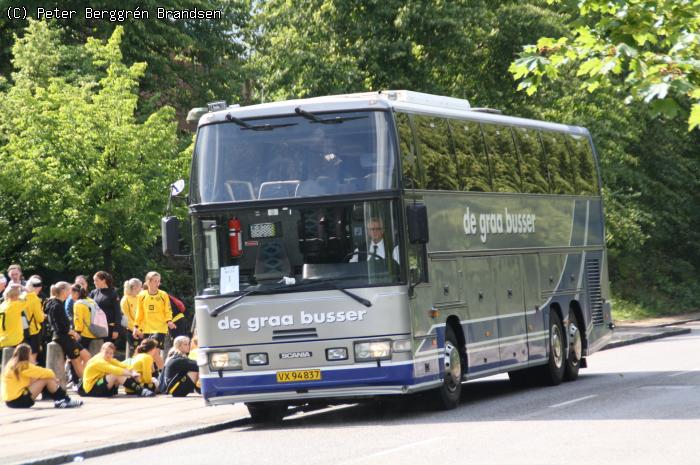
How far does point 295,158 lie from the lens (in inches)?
677

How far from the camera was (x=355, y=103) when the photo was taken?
17.3 meters

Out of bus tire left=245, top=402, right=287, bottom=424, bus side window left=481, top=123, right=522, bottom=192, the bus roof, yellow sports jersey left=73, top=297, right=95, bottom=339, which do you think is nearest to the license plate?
bus tire left=245, top=402, right=287, bottom=424

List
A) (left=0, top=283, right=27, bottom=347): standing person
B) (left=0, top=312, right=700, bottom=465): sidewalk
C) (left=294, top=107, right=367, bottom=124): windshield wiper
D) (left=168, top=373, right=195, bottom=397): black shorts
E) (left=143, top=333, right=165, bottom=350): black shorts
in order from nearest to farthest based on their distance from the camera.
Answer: (left=0, top=312, right=700, bottom=465): sidewalk
(left=294, top=107, right=367, bottom=124): windshield wiper
(left=0, top=283, right=27, bottom=347): standing person
(left=168, top=373, right=195, bottom=397): black shorts
(left=143, top=333, right=165, bottom=350): black shorts

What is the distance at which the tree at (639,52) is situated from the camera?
1200 cm

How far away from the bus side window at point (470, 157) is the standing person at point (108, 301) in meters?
6.75

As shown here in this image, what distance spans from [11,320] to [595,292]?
385 inches

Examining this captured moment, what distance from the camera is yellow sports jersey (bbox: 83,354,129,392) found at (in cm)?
2191

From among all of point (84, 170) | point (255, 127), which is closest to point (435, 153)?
point (255, 127)

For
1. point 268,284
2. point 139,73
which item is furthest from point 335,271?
point 139,73

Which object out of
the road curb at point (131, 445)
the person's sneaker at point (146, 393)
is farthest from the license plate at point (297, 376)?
the person's sneaker at point (146, 393)

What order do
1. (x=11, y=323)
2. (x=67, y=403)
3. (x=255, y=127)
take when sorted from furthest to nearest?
(x=11, y=323)
(x=67, y=403)
(x=255, y=127)

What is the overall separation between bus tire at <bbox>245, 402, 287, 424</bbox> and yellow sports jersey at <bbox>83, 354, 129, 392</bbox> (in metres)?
3.86

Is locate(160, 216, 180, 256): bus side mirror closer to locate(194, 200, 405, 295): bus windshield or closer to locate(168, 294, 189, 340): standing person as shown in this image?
locate(194, 200, 405, 295): bus windshield

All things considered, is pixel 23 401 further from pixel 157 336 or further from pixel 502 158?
pixel 502 158
